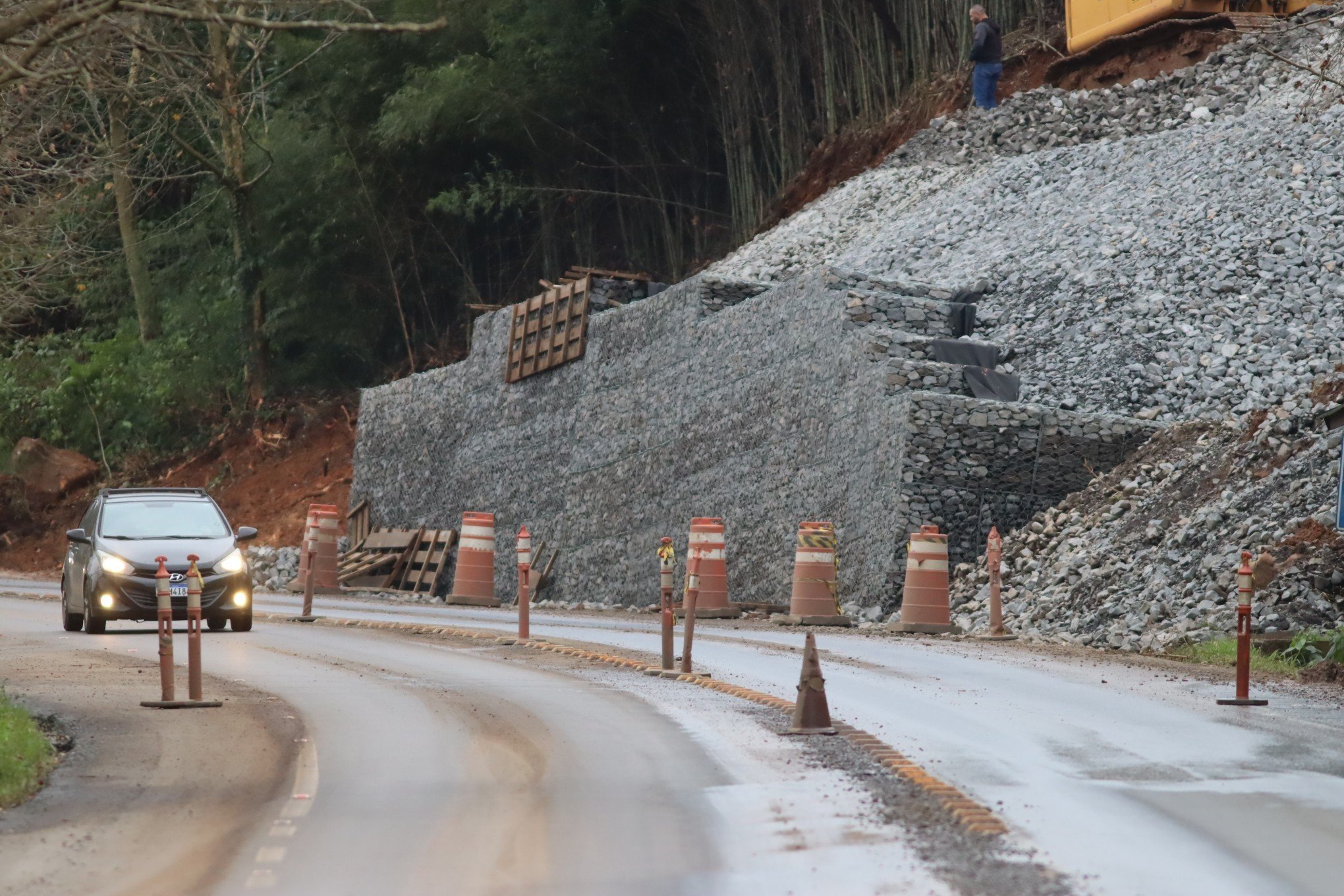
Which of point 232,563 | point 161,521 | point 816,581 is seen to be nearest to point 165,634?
point 232,563

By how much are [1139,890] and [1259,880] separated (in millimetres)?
595

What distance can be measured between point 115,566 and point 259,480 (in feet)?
105

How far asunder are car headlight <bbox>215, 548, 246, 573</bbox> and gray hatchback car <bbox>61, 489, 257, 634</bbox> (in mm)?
10

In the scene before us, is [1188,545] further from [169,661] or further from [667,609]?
[169,661]

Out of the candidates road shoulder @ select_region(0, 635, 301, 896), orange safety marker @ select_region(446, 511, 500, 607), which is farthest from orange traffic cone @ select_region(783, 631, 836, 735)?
orange safety marker @ select_region(446, 511, 500, 607)

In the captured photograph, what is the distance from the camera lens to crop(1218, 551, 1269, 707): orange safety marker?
13.5 meters

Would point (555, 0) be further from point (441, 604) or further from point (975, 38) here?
point (441, 604)

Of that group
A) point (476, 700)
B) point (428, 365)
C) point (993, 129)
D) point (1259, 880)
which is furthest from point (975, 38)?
point (1259, 880)

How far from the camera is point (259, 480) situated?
51.2m

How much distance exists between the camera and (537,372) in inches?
1390

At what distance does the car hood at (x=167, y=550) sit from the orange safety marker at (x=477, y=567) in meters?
8.03

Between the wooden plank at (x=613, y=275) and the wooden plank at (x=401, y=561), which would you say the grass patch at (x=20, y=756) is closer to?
the wooden plank at (x=613, y=275)

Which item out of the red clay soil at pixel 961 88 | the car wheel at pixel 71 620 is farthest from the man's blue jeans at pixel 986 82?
the car wheel at pixel 71 620

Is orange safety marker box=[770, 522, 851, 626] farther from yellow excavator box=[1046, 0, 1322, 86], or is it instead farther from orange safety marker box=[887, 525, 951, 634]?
yellow excavator box=[1046, 0, 1322, 86]
